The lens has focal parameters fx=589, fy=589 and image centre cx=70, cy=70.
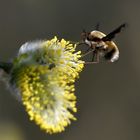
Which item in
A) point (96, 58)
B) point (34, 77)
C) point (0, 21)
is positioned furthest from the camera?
point (0, 21)

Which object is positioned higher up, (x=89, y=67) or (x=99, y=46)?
(x=89, y=67)

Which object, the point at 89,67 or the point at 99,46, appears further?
the point at 89,67

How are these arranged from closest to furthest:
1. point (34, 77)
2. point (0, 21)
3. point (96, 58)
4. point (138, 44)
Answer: point (34, 77)
point (96, 58)
point (0, 21)
point (138, 44)

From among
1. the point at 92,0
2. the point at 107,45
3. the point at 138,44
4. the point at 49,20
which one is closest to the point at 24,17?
the point at 49,20

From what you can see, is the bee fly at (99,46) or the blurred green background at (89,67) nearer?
the bee fly at (99,46)

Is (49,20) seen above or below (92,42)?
above

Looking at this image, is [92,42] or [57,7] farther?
[57,7]

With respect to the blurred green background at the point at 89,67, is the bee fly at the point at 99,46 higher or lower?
lower

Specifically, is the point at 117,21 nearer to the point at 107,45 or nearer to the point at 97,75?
the point at 97,75
